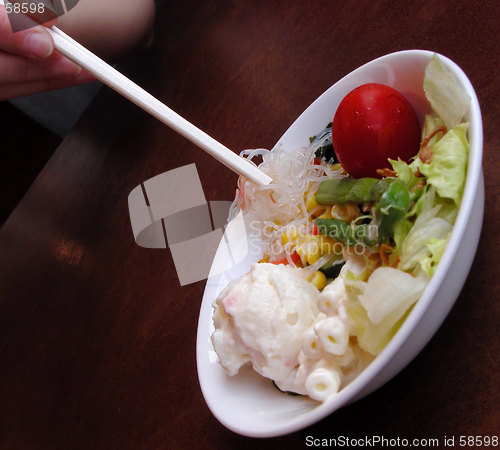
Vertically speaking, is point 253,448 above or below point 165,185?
below

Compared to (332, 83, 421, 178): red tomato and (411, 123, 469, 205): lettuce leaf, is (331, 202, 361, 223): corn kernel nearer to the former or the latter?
(332, 83, 421, 178): red tomato

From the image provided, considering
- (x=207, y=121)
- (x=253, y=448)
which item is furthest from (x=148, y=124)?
(x=253, y=448)

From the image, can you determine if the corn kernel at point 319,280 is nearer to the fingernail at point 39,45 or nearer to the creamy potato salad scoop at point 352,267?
the creamy potato salad scoop at point 352,267

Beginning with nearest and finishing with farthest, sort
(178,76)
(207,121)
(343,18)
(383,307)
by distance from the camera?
(383,307), (343,18), (207,121), (178,76)

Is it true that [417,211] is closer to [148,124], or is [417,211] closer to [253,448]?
[253,448]

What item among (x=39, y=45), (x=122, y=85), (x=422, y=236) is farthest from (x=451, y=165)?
(x=39, y=45)

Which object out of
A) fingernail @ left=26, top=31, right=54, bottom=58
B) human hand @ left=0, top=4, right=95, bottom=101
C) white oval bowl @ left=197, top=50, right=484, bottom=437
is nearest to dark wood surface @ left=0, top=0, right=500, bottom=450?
white oval bowl @ left=197, top=50, right=484, bottom=437

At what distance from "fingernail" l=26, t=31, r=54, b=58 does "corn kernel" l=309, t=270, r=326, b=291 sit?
2.70 feet

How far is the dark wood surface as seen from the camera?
2.40ft

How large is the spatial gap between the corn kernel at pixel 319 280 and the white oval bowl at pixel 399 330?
0.23 metres

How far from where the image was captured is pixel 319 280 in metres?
0.91

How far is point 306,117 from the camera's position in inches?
44.6

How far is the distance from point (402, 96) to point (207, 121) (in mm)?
835

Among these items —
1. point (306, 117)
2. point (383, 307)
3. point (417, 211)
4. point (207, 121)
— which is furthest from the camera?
point (207, 121)
